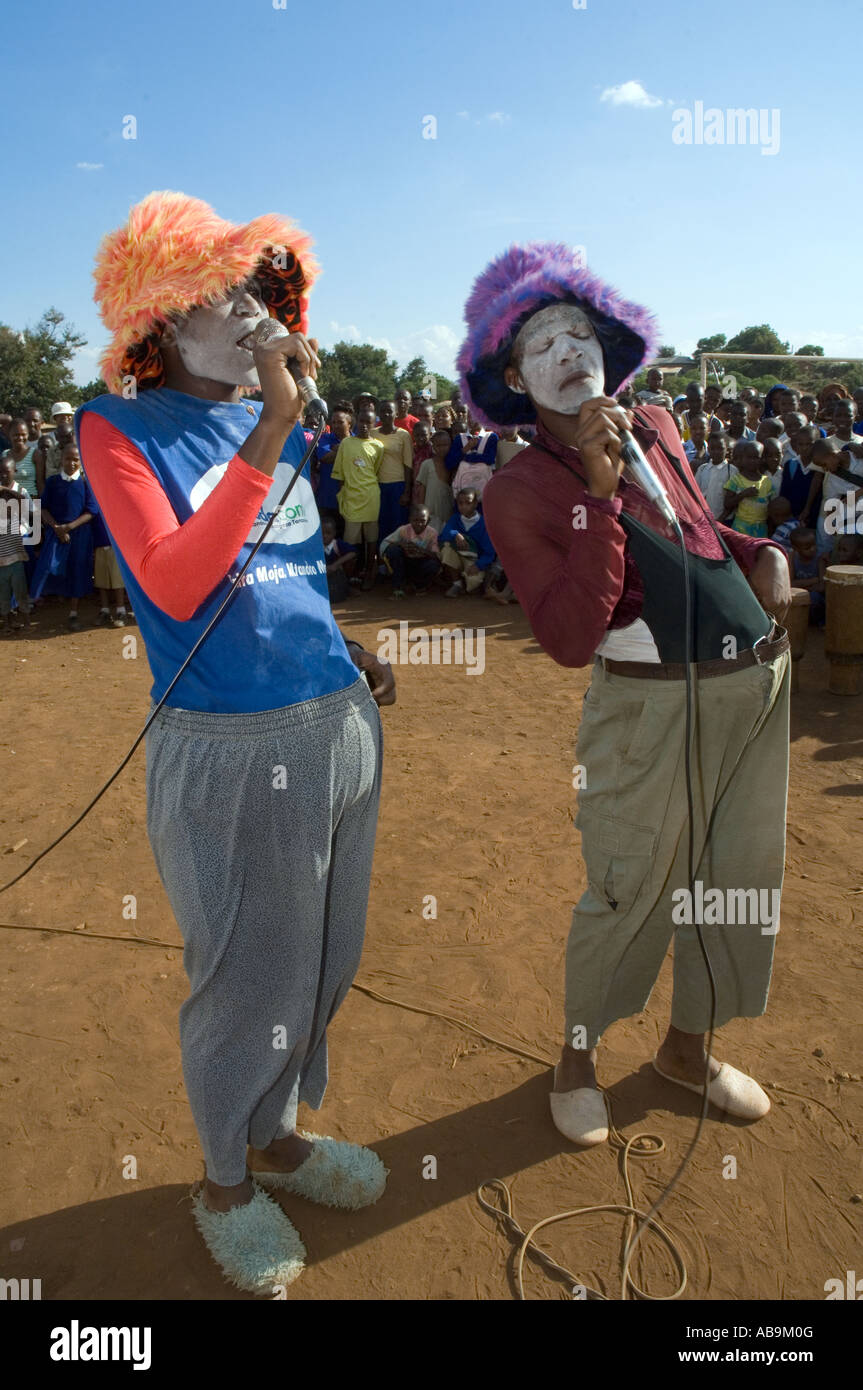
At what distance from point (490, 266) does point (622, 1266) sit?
95.3 inches

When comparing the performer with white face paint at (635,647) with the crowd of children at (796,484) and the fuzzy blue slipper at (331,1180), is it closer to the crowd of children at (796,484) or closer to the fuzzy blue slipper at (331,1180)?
the fuzzy blue slipper at (331,1180)

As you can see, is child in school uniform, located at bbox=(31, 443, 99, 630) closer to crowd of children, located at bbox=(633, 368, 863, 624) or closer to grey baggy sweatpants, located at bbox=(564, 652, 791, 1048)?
crowd of children, located at bbox=(633, 368, 863, 624)

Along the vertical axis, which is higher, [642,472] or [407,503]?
[407,503]

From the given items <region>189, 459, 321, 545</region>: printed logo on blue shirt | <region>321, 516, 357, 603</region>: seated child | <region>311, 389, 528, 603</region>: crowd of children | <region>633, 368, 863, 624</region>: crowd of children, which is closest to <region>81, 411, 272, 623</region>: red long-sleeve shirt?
<region>189, 459, 321, 545</region>: printed logo on blue shirt

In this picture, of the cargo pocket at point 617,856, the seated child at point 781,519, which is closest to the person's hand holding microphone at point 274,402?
the cargo pocket at point 617,856

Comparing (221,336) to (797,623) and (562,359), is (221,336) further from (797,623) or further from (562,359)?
(797,623)

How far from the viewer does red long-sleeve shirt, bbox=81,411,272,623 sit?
4.99 ft

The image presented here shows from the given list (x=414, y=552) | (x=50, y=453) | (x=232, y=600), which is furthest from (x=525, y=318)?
(x=50, y=453)

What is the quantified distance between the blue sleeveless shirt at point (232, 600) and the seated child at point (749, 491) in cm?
681

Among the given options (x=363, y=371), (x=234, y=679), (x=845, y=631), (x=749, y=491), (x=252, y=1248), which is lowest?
(x=252, y=1248)

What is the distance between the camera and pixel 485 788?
491 cm

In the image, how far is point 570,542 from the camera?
2.17 metres

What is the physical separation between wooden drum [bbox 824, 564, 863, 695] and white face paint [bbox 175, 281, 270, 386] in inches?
198

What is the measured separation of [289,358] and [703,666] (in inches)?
46.7
